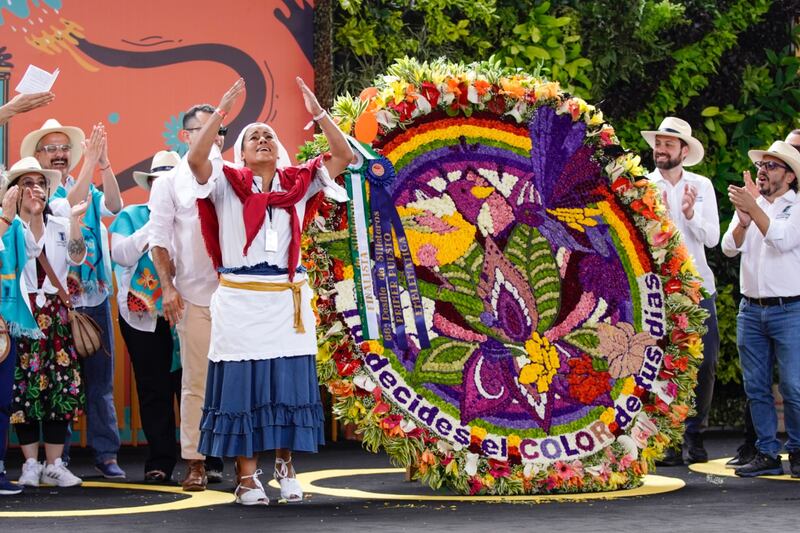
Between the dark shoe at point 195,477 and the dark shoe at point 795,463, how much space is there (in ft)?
11.3

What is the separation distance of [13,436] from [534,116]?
4.87 meters

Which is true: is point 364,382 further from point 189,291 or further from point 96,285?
point 96,285

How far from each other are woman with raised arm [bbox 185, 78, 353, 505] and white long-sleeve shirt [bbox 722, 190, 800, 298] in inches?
117

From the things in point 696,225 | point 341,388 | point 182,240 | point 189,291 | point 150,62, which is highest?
point 150,62

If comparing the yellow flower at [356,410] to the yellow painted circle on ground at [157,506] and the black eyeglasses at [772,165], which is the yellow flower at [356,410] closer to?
the yellow painted circle on ground at [157,506]

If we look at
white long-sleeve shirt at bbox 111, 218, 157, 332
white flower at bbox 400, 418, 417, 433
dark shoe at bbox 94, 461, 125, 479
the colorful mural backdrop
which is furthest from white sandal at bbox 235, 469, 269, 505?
the colorful mural backdrop

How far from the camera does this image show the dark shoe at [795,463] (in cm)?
884

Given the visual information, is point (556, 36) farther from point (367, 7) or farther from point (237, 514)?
point (237, 514)

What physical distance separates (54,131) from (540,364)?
3.53 metres

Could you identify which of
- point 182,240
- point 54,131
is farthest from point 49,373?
point 54,131

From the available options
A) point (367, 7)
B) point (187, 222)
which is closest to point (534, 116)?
point (187, 222)

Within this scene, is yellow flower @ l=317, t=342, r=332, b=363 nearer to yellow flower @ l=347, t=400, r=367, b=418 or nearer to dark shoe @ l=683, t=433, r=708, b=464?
yellow flower @ l=347, t=400, r=367, b=418

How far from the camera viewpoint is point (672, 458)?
9.62m

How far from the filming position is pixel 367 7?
1159 centimetres
